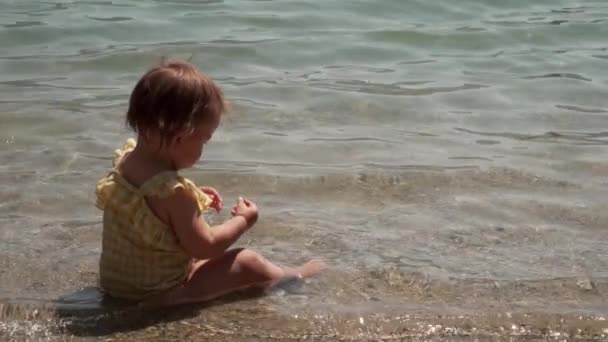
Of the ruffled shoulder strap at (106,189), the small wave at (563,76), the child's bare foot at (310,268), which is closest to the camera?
the ruffled shoulder strap at (106,189)

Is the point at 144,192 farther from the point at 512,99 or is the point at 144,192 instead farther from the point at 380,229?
the point at 512,99

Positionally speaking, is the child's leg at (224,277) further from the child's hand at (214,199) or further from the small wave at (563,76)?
the small wave at (563,76)

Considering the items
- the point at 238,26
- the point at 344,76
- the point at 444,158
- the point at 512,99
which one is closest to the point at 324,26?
the point at 238,26

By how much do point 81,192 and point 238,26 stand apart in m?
4.87

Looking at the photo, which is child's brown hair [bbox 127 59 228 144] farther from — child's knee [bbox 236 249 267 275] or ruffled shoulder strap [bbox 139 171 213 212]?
child's knee [bbox 236 249 267 275]

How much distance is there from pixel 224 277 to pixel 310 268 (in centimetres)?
44

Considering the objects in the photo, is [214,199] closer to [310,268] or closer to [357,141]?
[310,268]

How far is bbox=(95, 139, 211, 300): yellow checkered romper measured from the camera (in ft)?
11.8

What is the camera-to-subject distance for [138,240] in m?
3.65

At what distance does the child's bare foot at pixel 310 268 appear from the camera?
4.09 meters

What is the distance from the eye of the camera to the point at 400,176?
5.45 meters

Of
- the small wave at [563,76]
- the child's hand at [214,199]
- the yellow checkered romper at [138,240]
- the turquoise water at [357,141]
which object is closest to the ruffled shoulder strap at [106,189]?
the yellow checkered romper at [138,240]

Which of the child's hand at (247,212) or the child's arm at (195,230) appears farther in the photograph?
the child's hand at (247,212)

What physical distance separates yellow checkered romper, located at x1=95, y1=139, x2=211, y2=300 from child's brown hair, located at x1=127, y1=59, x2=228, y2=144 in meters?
0.17
